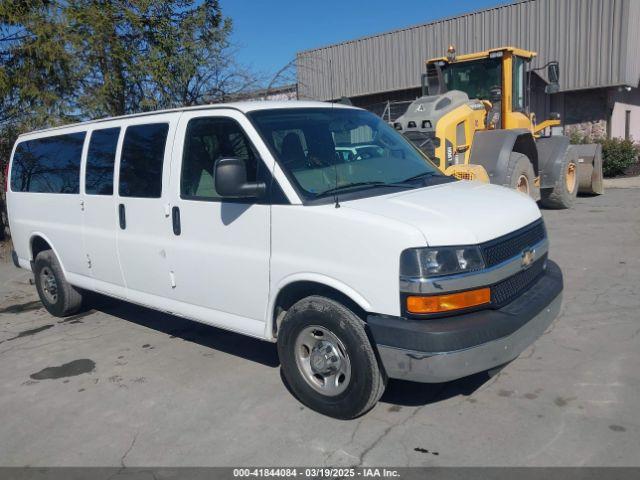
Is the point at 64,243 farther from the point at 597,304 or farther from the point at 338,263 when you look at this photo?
the point at 597,304

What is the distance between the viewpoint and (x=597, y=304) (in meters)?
5.73

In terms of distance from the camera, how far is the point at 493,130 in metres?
9.98

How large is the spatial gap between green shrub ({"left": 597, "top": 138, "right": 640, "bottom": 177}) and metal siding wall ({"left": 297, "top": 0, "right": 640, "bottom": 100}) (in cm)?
184

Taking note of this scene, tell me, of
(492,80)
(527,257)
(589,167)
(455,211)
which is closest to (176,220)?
(455,211)

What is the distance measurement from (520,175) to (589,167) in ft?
13.3

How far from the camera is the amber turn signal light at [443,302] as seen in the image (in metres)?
3.28

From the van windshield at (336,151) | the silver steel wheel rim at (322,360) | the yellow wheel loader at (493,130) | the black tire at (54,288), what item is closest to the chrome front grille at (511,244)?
the van windshield at (336,151)

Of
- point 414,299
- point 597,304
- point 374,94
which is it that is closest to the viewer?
point 414,299

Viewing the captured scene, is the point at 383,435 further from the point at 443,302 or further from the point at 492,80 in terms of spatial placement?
the point at 492,80

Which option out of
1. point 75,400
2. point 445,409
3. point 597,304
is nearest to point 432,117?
point 597,304

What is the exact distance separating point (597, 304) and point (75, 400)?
4865mm

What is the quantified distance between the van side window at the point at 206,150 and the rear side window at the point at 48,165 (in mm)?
1828

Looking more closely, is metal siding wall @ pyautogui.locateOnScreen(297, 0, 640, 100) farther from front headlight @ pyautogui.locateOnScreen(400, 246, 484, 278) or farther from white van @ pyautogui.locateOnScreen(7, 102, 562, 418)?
front headlight @ pyautogui.locateOnScreen(400, 246, 484, 278)

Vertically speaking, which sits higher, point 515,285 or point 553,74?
point 553,74
